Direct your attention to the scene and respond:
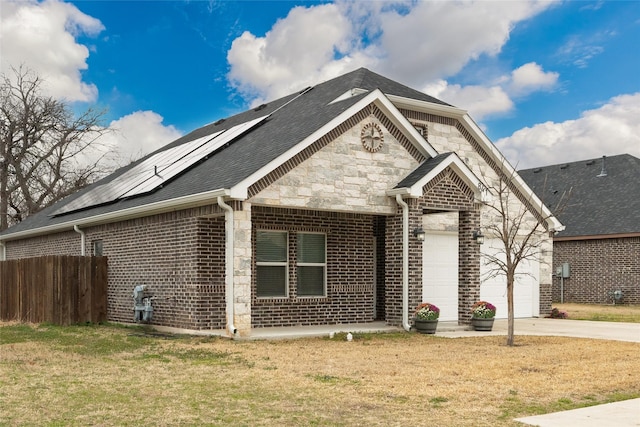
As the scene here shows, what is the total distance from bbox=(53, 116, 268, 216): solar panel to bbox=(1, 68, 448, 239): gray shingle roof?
25 cm

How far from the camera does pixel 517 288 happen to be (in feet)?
73.3

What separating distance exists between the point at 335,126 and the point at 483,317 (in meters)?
5.68

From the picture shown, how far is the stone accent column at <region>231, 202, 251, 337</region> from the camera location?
1399 cm

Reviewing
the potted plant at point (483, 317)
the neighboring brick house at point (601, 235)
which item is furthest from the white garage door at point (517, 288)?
the neighboring brick house at point (601, 235)

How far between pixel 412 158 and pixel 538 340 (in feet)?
16.8

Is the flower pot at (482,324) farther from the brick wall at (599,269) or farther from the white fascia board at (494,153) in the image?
the brick wall at (599,269)

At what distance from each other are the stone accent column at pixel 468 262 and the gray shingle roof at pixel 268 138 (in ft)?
13.3

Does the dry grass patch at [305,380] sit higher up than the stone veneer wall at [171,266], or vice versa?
the stone veneer wall at [171,266]

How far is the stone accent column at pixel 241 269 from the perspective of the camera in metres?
14.0

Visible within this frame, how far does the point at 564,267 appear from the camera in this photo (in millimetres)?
31391

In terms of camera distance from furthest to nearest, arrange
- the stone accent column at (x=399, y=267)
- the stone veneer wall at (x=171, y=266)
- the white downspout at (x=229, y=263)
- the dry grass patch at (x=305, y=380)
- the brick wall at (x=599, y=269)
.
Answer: the brick wall at (x=599, y=269), the stone accent column at (x=399, y=267), the stone veneer wall at (x=171, y=266), the white downspout at (x=229, y=263), the dry grass patch at (x=305, y=380)

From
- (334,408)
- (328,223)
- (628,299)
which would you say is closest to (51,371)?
(334,408)

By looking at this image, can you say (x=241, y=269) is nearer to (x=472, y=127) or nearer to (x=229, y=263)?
(x=229, y=263)

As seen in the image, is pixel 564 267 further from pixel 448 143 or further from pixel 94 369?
pixel 94 369
